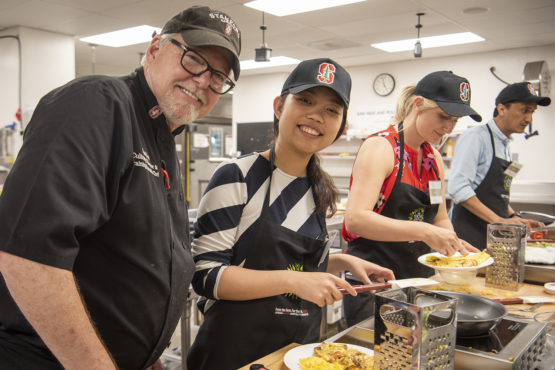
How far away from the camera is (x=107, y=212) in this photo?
0.95 m

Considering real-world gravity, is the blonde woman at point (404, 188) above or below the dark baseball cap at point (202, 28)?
below

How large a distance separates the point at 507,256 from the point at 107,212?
5.61ft

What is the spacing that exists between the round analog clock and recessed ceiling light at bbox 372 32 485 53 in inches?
43.7

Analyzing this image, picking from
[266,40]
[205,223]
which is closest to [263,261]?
[205,223]

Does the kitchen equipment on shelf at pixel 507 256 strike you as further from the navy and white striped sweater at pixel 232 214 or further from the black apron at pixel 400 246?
the navy and white striped sweater at pixel 232 214

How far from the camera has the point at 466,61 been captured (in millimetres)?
7676

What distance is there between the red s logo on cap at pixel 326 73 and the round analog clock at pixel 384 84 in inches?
295

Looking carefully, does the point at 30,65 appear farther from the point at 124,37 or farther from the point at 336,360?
the point at 336,360

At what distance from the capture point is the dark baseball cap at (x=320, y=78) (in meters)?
1.45

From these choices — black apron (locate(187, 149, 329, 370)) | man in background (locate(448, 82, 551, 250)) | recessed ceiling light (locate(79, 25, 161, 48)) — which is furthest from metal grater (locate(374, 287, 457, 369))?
recessed ceiling light (locate(79, 25, 161, 48))

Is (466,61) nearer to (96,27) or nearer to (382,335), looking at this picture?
(96,27)

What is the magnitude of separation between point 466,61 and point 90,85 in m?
7.88

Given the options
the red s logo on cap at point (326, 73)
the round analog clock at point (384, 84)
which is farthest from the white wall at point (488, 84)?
the red s logo on cap at point (326, 73)

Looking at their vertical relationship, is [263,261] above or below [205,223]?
below
